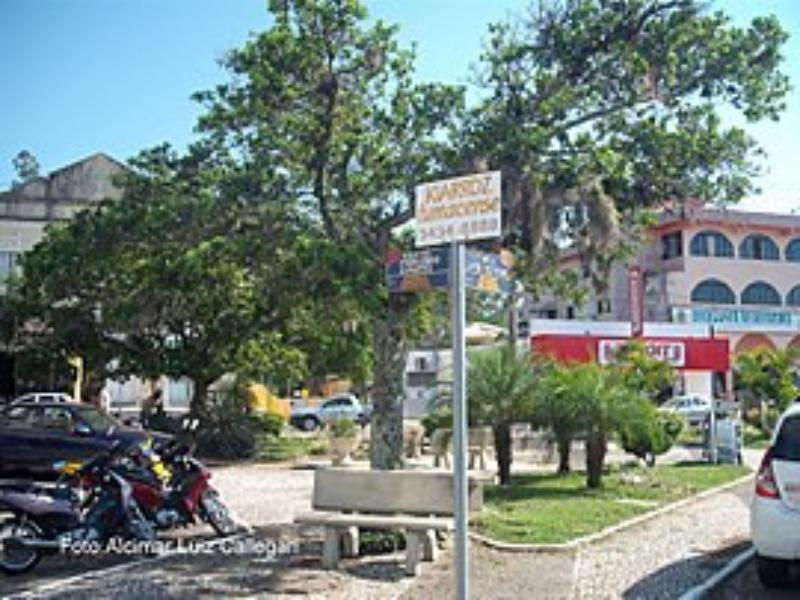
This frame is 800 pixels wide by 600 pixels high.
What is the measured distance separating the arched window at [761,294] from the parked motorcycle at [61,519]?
43.5m

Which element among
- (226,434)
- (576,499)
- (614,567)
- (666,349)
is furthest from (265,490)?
(666,349)

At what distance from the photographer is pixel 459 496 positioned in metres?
5.41

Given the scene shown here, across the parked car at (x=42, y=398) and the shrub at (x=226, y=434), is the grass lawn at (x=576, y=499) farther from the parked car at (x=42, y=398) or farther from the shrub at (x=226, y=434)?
the parked car at (x=42, y=398)

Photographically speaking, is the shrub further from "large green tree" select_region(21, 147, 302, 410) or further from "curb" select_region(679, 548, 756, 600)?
"curb" select_region(679, 548, 756, 600)

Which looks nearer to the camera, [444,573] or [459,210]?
[459,210]

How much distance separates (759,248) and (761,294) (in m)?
2.38

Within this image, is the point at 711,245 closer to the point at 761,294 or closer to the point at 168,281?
the point at 761,294

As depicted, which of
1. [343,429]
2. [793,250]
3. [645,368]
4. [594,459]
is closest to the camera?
[594,459]

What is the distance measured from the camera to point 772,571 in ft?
26.5

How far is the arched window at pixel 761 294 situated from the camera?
47.9m

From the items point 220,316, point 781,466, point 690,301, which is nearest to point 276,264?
point 781,466

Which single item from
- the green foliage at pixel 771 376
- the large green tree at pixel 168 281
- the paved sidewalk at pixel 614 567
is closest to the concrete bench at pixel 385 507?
the paved sidewalk at pixel 614 567

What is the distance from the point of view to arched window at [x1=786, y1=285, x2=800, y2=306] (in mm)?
48766

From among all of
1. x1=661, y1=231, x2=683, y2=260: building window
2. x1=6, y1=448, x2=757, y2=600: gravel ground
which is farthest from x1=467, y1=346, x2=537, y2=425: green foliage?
x1=661, y1=231, x2=683, y2=260: building window
